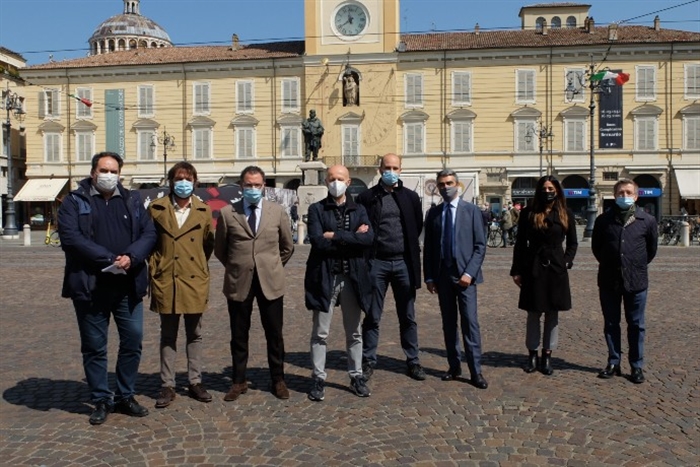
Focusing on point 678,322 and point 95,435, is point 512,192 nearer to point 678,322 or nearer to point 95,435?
point 678,322

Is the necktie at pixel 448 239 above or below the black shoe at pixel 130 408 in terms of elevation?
above

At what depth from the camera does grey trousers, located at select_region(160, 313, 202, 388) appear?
531cm

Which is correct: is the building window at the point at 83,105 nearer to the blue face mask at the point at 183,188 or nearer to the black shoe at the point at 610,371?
the blue face mask at the point at 183,188

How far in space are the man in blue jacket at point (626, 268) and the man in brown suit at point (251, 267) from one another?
2915 millimetres

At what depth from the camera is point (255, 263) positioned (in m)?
5.48

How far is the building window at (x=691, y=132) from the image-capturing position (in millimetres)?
42375

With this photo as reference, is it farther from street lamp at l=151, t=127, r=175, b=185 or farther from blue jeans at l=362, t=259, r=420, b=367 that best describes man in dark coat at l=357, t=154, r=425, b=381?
street lamp at l=151, t=127, r=175, b=185

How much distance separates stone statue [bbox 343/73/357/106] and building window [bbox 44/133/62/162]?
68.4 ft

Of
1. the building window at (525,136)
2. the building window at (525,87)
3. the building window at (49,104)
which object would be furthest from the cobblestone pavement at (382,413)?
the building window at (49,104)

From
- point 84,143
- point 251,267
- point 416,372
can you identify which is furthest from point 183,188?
point 84,143

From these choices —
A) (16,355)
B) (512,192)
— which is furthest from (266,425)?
(512,192)

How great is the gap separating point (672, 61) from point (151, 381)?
4405 centimetres

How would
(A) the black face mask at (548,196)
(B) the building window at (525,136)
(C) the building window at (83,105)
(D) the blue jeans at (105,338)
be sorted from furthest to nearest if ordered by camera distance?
(C) the building window at (83,105) < (B) the building window at (525,136) < (A) the black face mask at (548,196) < (D) the blue jeans at (105,338)

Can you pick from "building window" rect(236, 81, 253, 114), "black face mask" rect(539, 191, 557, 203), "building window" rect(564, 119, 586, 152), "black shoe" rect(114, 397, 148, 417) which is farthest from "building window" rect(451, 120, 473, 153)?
"black shoe" rect(114, 397, 148, 417)
